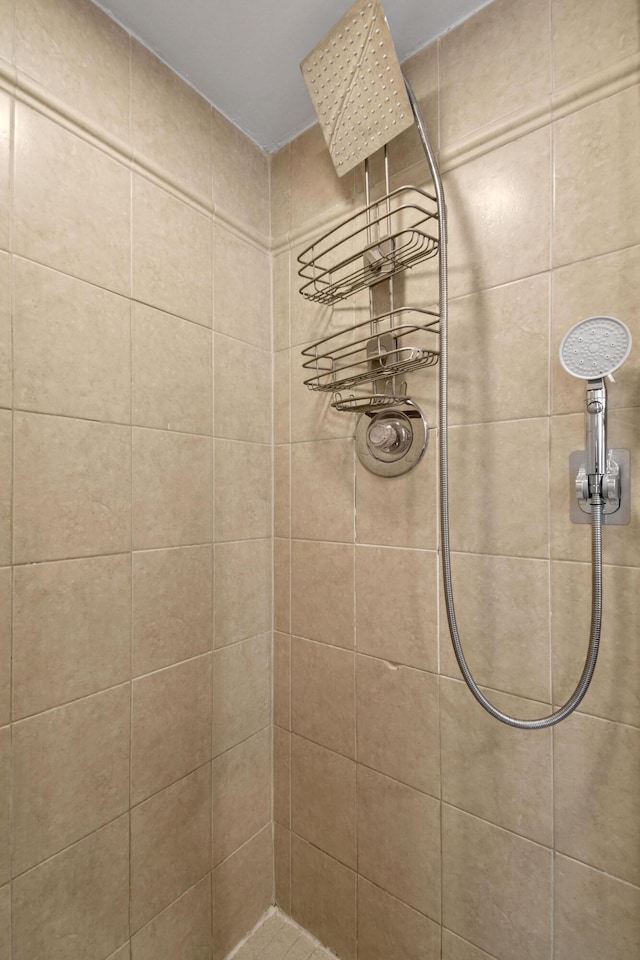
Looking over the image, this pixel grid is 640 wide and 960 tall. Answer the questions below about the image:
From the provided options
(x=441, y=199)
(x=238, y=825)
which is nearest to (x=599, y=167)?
(x=441, y=199)

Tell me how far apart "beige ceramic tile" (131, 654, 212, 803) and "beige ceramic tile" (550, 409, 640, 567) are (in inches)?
34.5

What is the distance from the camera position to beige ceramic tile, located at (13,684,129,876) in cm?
83

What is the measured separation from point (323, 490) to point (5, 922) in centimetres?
103

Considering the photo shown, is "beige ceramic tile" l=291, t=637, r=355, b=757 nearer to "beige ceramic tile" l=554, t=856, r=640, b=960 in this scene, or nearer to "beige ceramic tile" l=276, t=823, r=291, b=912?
"beige ceramic tile" l=276, t=823, r=291, b=912

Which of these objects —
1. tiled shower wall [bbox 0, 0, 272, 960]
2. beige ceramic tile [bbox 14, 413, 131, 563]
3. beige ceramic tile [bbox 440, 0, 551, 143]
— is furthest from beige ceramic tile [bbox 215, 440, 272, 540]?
beige ceramic tile [bbox 440, 0, 551, 143]

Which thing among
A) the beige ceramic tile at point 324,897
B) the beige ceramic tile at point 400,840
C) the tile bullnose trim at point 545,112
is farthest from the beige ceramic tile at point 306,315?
the beige ceramic tile at point 324,897

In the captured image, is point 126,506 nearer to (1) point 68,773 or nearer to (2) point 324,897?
(1) point 68,773

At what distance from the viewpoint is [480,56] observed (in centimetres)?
96

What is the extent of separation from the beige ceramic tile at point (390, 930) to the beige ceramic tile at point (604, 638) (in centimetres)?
65

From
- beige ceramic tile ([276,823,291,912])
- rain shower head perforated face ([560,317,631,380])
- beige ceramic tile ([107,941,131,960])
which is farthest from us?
beige ceramic tile ([276,823,291,912])

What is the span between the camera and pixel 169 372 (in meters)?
1.08

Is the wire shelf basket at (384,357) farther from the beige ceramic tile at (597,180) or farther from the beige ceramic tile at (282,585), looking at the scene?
the beige ceramic tile at (282,585)

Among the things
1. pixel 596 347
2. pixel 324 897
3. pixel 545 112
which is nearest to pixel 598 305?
pixel 596 347

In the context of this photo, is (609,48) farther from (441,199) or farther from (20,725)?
(20,725)
